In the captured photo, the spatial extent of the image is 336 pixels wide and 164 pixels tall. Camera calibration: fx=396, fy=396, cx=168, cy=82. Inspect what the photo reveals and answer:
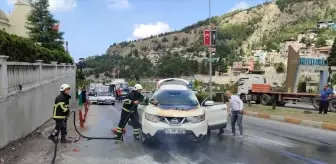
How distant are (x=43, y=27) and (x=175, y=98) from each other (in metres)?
42.5

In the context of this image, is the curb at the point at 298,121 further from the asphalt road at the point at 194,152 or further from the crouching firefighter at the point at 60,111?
the crouching firefighter at the point at 60,111

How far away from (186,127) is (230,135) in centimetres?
370

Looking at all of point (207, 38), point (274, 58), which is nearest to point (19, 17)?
point (207, 38)

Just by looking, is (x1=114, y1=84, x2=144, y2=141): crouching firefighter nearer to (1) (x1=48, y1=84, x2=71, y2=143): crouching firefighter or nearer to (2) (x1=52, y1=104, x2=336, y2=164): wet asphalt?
(2) (x1=52, y1=104, x2=336, y2=164): wet asphalt

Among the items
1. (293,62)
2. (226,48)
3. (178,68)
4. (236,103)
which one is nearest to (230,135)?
(236,103)

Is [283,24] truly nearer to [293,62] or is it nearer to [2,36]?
[293,62]

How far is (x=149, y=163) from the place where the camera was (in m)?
8.29

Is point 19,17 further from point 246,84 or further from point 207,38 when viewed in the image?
point 246,84

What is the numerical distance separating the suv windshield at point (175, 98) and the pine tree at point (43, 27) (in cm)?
3940

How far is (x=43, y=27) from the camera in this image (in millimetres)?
50188

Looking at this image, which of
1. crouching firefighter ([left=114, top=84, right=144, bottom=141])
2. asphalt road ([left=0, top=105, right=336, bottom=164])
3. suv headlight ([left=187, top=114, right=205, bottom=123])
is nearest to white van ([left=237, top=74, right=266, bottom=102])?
asphalt road ([left=0, top=105, right=336, bottom=164])

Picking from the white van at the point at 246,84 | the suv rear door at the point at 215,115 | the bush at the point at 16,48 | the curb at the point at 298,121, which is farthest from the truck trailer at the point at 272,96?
the bush at the point at 16,48

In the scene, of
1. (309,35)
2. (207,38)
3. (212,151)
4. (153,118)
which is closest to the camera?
(212,151)

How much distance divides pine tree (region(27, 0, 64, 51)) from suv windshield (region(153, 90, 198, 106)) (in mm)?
39403
